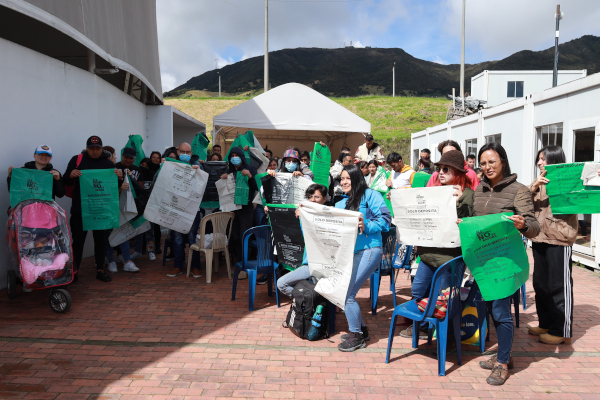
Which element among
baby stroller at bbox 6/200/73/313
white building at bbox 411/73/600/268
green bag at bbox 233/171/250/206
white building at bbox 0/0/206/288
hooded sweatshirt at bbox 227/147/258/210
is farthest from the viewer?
white building at bbox 411/73/600/268

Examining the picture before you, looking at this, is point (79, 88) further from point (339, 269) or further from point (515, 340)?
point (515, 340)

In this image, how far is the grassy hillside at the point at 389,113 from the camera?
1610 inches

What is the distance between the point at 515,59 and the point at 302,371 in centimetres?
17284

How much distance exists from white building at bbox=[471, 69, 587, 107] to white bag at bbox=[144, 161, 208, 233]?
3519cm

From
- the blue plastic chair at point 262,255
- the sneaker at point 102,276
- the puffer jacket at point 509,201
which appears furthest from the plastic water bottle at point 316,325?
the sneaker at point 102,276

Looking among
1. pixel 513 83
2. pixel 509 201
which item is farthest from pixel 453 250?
pixel 513 83

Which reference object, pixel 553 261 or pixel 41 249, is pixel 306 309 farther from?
pixel 41 249

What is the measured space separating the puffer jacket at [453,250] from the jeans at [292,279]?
138 centimetres

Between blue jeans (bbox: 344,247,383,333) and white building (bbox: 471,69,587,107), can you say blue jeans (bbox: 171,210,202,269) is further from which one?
white building (bbox: 471,69,587,107)

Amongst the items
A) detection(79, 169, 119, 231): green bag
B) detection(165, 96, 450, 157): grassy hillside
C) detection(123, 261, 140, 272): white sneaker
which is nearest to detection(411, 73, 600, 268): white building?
detection(123, 261, 140, 272): white sneaker

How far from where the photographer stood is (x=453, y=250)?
13.0 ft

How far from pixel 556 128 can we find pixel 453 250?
673 centimetres

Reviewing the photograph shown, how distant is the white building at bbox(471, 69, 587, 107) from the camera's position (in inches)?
1438

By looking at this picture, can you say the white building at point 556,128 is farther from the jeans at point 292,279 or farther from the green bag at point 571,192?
the jeans at point 292,279
